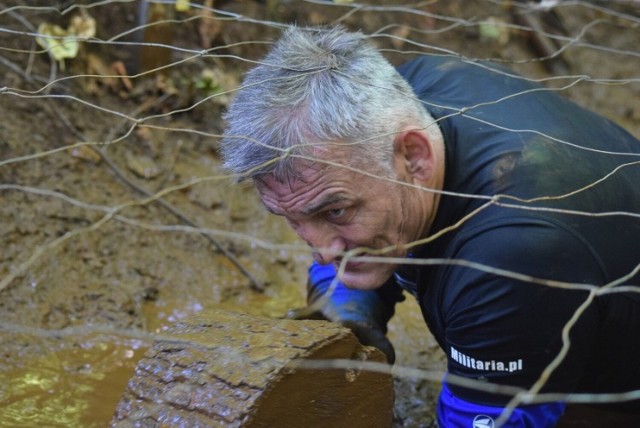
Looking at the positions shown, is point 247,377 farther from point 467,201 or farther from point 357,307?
point 357,307

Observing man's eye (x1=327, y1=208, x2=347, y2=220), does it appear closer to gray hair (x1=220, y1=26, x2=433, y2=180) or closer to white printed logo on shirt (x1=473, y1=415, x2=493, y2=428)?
gray hair (x1=220, y1=26, x2=433, y2=180)

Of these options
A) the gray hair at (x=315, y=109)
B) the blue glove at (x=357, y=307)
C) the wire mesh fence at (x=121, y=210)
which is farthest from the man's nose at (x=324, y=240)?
the wire mesh fence at (x=121, y=210)

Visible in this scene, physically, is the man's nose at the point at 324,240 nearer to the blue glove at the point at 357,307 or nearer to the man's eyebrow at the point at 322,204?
the man's eyebrow at the point at 322,204

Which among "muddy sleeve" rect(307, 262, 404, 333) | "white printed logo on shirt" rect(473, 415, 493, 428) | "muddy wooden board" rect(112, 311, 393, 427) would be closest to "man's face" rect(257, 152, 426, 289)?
"muddy wooden board" rect(112, 311, 393, 427)

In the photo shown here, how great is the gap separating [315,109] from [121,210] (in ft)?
5.67

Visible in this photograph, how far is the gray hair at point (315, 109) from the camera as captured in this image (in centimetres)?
171

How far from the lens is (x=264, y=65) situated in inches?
73.7

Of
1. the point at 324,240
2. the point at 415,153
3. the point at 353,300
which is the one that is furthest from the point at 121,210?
the point at 415,153

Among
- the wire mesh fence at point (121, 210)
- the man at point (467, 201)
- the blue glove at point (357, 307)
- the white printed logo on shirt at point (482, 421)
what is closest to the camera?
the man at point (467, 201)

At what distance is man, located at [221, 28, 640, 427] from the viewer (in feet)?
5.47

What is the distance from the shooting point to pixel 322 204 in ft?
5.81

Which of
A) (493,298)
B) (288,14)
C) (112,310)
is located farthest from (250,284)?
(493,298)

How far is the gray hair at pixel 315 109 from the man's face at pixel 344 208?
0.04 metres

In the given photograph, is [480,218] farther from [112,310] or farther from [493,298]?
[112,310]
